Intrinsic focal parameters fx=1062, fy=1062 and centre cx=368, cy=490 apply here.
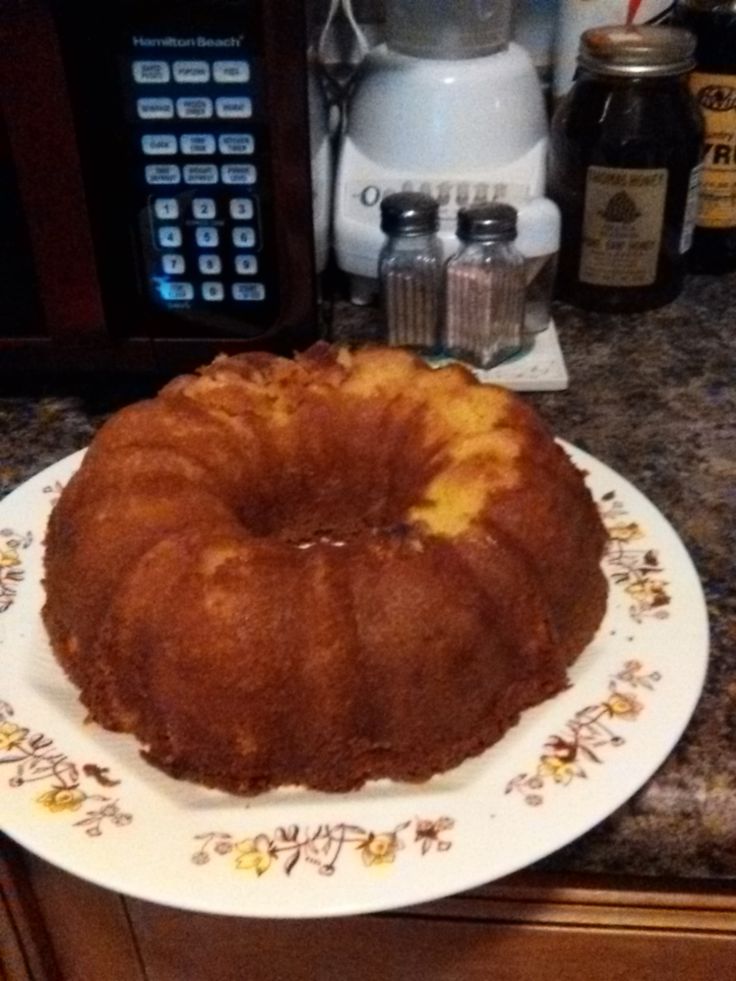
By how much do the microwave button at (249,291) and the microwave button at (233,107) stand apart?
12 centimetres

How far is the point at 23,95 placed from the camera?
2.21 ft

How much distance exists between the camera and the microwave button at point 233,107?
69cm

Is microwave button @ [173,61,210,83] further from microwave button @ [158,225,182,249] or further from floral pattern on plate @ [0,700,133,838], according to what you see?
floral pattern on plate @ [0,700,133,838]

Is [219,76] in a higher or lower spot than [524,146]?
higher

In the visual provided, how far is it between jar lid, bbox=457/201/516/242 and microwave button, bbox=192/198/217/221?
211mm

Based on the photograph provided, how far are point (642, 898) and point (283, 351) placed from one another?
0.44 meters

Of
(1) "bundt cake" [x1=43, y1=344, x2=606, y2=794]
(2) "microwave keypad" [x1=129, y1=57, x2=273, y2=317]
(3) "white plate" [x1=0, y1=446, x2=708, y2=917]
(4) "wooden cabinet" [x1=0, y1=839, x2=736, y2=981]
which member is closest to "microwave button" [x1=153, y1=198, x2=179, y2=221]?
(2) "microwave keypad" [x1=129, y1=57, x2=273, y2=317]

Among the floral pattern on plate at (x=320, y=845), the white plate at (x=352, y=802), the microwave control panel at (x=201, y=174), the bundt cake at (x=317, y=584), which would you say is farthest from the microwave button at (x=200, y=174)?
the floral pattern on plate at (x=320, y=845)

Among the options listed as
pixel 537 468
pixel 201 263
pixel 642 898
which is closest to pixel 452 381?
pixel 537 468

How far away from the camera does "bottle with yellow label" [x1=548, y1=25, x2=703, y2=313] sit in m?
0.88

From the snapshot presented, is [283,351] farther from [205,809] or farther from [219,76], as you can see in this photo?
[205,809]

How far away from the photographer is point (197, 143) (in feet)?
2.33

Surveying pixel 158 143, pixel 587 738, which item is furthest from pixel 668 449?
pixel 158 143

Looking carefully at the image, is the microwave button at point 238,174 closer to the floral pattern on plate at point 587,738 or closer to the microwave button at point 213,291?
Answer: the microwave button at point 213,291
